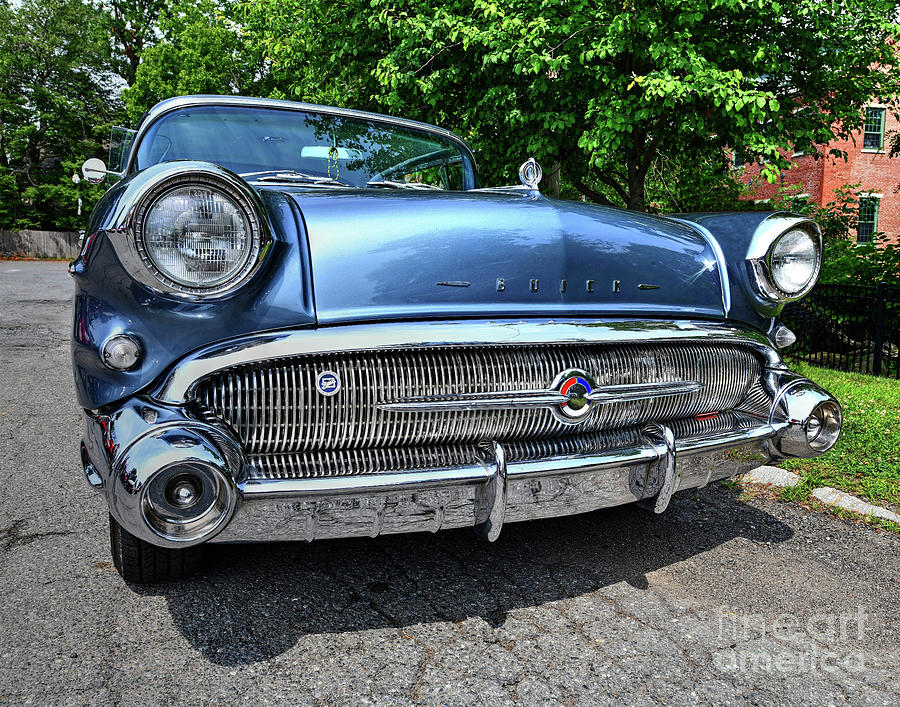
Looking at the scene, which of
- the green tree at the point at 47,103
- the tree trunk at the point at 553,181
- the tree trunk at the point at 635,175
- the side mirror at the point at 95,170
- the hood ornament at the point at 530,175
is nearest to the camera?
the hood ornament at the point at 530,175

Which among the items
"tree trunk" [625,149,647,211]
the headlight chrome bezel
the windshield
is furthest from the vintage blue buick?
"tree trunk" [625,149,647,211]

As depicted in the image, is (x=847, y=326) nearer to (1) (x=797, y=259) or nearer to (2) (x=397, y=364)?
(1) (x=797, y=259)

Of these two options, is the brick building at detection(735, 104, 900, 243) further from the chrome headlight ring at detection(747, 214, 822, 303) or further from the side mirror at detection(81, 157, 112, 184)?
the side mirror at detection(81, 157, 112, 184)

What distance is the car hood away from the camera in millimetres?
1882

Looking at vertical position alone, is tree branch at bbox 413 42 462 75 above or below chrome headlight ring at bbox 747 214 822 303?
above

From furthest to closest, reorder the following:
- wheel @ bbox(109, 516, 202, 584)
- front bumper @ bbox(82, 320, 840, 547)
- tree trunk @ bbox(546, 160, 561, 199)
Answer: tree trunk @ bbox(546, 160, 561, 199) → wheel @ bbox(109, 516, 202, 584) → front bumper @ bbox(82, 320, 840, 547)

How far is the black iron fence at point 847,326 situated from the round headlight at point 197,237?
6.50 m

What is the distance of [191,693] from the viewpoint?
65.5 inches

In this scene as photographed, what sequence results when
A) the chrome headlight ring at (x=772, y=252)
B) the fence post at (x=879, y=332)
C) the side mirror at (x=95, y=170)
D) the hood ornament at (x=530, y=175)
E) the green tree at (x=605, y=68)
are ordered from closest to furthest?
the chrome headlight ring at (x=772, y=252), the hood ornament at (x=530, y=175), the side mirror at (x=95, y=170), the green tree at (x=605, y=68), the fence post at (x=879, y=332)

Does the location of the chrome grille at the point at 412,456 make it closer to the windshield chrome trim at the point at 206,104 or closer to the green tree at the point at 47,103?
the windshield chrome trim at the point at 206,104

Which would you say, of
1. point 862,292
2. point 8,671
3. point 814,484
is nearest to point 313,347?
point 8,671

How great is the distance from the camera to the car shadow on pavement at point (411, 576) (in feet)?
6.45

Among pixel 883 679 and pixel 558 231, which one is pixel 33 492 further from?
pixel 883 679

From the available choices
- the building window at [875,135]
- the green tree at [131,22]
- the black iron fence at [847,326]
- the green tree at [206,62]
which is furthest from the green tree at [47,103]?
the black iron fence at [847,326]
